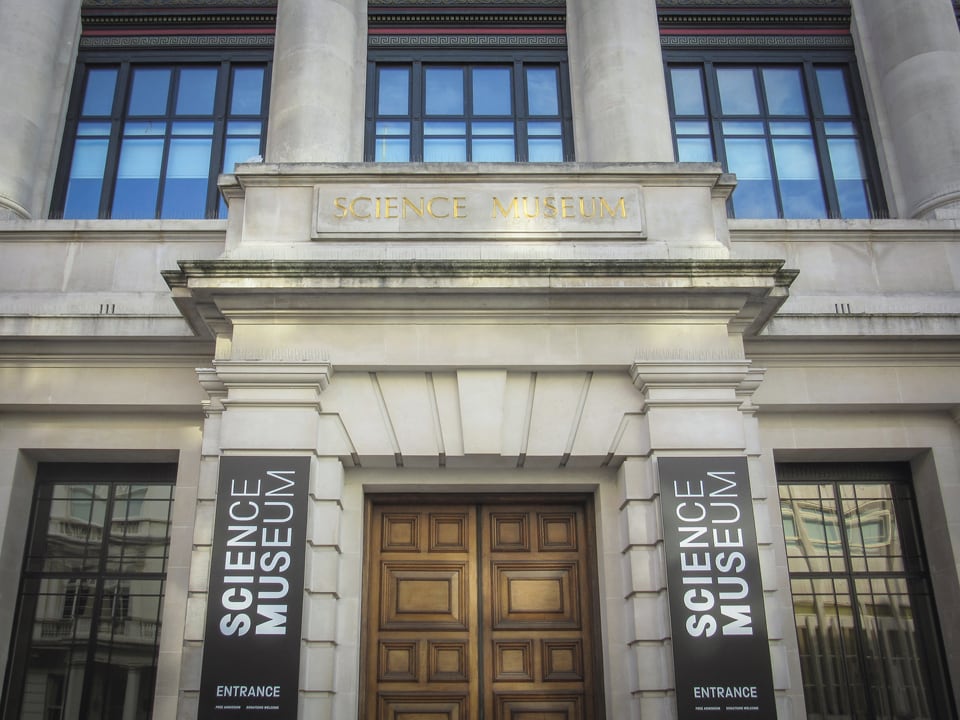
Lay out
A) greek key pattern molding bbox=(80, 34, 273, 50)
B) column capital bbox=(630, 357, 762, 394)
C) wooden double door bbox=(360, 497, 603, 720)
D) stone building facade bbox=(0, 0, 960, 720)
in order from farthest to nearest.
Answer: greek key pattern molding bbox=(80, 34, 273, 50) < wooden double door bbox=(360, 497, 603, 720) < column capital bbox=(630, 357, 762, 394) < stone building facade bbox=(0, 0, 960, 720)

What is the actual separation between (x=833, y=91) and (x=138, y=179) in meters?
12.1

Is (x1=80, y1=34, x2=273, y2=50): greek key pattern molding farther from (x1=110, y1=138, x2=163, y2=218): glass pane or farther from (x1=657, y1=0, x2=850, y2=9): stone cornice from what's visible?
(x1=657, y1=0, x2=850, y2=9): stone cornice

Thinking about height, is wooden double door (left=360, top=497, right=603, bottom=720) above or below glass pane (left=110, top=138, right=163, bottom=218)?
below

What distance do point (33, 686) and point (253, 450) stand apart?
4908 mm

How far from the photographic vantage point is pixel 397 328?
10594 millimetres

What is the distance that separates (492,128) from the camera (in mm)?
15117

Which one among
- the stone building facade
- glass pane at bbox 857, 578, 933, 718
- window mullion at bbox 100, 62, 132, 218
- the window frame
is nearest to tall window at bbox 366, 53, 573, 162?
the stone building facade

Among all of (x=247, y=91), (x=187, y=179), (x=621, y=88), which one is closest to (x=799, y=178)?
(x=621, y=88)

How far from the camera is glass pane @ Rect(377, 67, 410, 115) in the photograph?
598 inches

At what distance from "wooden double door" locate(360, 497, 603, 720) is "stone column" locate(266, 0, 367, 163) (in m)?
5.54

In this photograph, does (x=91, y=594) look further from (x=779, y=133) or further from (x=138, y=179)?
(x=779, y=133)

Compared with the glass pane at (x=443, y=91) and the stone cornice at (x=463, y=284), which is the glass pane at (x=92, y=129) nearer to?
the glass pane at (x=443, y=91)

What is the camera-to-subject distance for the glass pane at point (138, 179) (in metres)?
14.4

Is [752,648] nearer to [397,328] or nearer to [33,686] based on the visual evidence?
[397,328]
